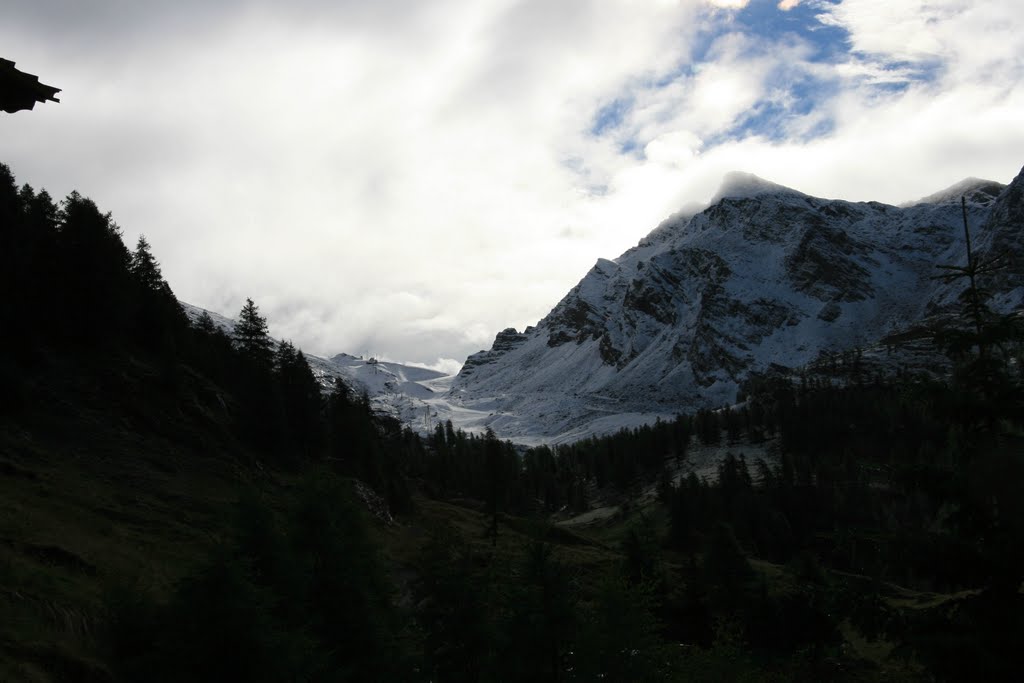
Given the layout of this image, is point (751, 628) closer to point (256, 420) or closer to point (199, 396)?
point (256, 420)


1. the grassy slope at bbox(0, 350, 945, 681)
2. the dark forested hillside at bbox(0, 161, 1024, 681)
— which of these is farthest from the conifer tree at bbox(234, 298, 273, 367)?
the grassy slope at bbox(0, 350, 945, 681)

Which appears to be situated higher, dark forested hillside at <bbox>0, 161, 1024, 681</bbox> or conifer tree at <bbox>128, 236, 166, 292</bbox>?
conifer tree at <bbox>128, 236, 166, 292</bbox>

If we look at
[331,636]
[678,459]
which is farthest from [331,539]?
[678,459]

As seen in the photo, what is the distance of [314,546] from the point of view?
85.2 feet

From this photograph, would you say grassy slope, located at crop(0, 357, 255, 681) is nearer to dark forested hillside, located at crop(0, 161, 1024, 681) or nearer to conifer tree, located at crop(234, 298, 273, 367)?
dark forested hillside, located at crop(0, 161, 1024, 681)

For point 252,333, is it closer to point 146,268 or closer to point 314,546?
point 146,268

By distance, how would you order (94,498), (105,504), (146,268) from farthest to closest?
1. (146,268)
2. (94,498)
3. (105,504)

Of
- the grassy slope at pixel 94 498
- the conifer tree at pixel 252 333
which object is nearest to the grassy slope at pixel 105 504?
the grassy slope at pixel 94 498

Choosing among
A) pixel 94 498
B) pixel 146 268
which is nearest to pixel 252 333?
pixel 146 268

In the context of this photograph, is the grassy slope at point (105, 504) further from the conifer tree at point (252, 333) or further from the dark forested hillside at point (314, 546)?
the conifer tree at point (252, 333)

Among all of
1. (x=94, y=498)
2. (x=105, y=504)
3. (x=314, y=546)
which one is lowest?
(x=314, y=546)

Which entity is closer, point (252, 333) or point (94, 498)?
point (94, 498)

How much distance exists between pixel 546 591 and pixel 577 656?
2.39 meters

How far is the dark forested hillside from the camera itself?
48.0ft
